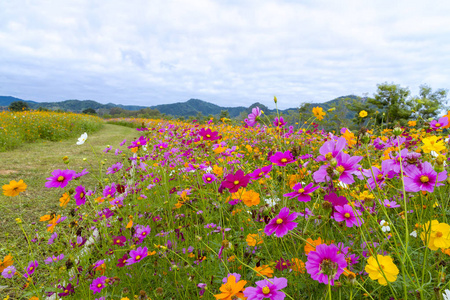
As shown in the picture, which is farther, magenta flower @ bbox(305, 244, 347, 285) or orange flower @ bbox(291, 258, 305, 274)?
orange flower @ bbox(291, 258, 305, 274)

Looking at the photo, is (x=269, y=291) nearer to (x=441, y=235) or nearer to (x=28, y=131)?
(x=441, y=235)

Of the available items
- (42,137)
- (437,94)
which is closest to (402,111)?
(437,94)

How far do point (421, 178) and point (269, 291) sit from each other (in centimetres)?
57

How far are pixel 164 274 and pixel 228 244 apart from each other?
700 millimetres

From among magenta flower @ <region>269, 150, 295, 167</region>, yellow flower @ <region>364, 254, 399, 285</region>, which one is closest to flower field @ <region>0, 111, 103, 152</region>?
magenta flower @ <region>269, 150, 295, 167</region>

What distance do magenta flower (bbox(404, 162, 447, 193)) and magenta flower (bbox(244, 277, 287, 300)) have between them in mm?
480

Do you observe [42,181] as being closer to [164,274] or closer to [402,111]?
[164,274]

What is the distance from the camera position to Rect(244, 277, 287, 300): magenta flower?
2.12 feet

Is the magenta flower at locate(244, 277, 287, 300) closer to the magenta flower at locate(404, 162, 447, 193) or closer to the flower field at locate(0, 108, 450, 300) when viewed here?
the flower field at locate(0, 108, 450, 300)

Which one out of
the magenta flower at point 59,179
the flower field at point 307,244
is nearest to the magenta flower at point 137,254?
the flower field at point 307,244

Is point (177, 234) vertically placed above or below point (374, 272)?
below

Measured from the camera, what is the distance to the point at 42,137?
7680 millimetres

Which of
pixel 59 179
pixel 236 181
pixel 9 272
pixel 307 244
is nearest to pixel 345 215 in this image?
pixel 307 244

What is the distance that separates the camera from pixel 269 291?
0.66 meters
